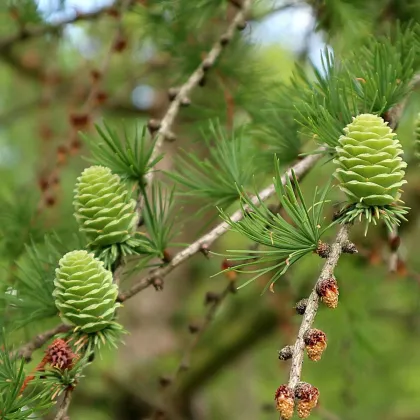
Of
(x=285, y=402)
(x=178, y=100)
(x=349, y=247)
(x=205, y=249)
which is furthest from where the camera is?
(x=178, y=100)

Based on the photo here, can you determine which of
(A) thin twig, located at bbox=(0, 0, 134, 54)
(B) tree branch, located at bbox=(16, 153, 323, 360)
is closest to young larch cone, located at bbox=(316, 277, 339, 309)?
(B) tree branch, located at bbox=(16, 153, 323, 360)

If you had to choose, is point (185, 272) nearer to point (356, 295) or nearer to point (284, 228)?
point (356, 295)

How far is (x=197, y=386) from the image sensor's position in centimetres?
199

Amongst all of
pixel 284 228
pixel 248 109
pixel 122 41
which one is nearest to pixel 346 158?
pixel 284 228

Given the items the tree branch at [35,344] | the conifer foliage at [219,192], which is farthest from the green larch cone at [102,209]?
the tree branch at [35,344]

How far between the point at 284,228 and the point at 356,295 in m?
0.87

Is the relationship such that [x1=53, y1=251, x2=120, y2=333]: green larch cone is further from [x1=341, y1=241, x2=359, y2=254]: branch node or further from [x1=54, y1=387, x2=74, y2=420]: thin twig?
[x1=341, y1=241, x2=359, y2=254]: branch node

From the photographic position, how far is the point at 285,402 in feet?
1.67

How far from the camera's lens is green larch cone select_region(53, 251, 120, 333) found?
68cm

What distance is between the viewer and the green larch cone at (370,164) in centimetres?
62

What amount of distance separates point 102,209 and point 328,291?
30 centimetres

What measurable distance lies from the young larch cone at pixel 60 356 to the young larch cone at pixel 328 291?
0.27 metres

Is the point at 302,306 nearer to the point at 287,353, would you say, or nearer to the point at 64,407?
the point at 287,353

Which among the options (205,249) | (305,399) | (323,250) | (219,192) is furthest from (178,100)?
(305,399)
